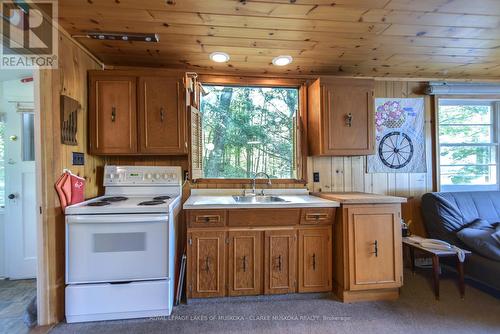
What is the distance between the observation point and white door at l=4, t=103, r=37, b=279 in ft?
8.40

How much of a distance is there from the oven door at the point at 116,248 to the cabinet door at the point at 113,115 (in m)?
0.76

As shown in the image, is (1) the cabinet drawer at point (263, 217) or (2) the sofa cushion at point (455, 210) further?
(2) the sofa cushion at point (455, 210)

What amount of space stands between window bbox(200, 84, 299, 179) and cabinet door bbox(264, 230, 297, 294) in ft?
2.59

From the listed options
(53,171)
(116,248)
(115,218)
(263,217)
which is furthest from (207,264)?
(53,171)

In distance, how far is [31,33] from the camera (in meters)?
1.69

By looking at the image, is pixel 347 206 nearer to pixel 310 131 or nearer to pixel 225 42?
pixel 310 131

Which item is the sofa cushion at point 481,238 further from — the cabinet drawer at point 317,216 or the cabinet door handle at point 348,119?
the cabinet door handle at point 348,119

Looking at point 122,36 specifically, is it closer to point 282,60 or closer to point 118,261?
point 282,60

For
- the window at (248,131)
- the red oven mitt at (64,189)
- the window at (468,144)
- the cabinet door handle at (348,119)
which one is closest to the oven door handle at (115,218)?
the red oven mitt at (64,189)

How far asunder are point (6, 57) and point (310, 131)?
9.13 ft

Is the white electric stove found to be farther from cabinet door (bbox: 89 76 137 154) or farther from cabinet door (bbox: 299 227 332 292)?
cabinet door (bbox: 299 227 332 292)

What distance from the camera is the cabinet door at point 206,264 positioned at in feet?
7.02

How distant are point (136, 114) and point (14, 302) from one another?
77.9 inches

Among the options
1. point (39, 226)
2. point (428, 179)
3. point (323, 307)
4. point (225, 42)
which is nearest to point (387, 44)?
point (225, 42)
